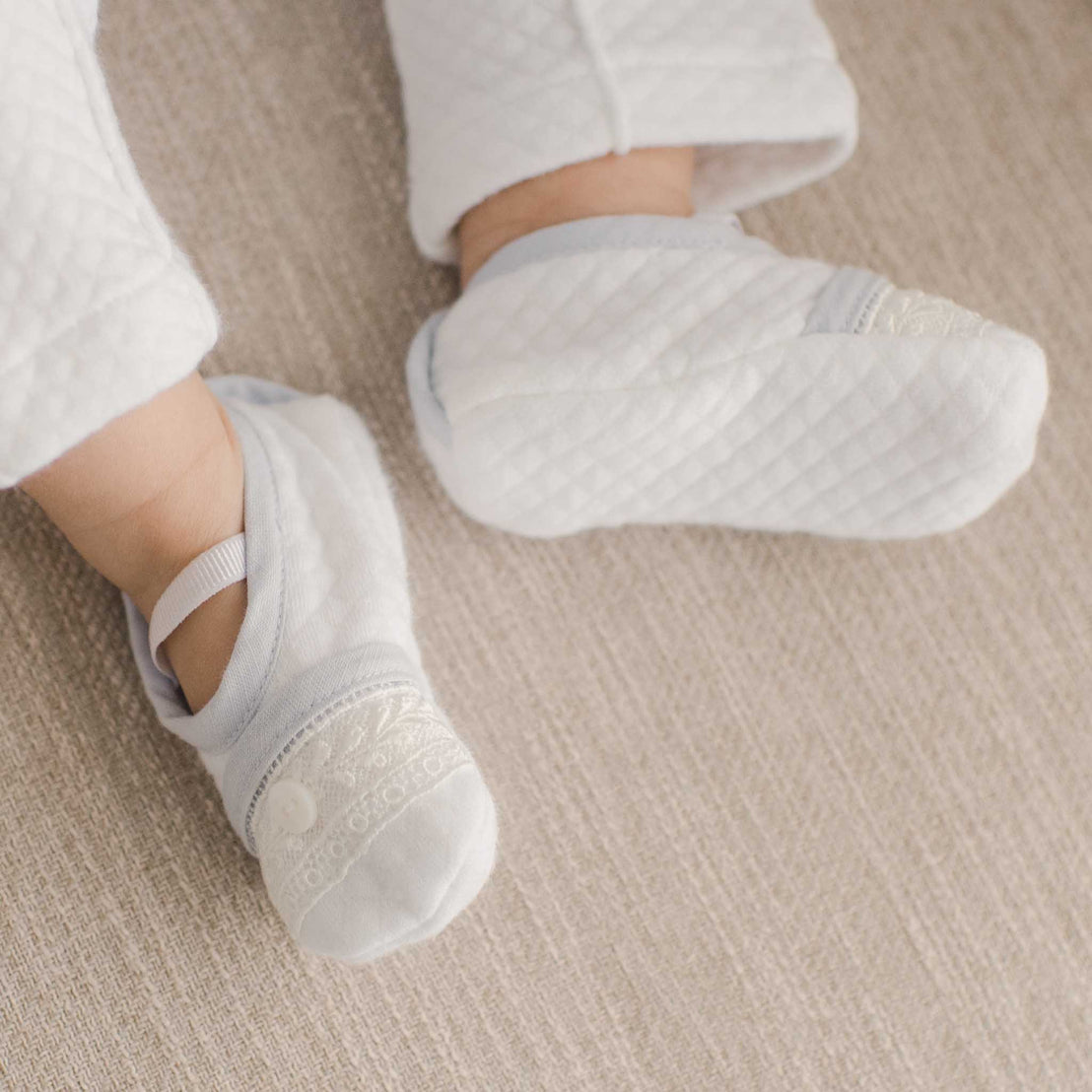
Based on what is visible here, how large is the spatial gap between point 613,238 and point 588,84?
3.4 inches

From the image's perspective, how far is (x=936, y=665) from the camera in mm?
690

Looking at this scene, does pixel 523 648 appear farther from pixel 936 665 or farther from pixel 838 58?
pixel 838 58

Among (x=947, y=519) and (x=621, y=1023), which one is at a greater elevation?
(x=947, y=519)

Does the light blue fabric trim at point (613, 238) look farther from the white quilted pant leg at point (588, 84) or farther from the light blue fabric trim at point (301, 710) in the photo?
the light blue fabric trim at point (301, 710)

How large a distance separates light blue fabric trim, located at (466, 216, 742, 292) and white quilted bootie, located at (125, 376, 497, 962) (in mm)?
172

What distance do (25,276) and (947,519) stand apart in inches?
19.4

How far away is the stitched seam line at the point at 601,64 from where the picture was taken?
1.96 feet

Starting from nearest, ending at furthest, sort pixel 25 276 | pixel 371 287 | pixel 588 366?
pixel 25 276 → pixel 588 366 → pixel 371 287

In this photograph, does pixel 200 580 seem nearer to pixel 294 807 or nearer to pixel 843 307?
pixel 294 807

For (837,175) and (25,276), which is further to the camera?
(837,175)

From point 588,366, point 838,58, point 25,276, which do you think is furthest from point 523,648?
point 838,58

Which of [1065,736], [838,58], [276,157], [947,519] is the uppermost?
[276,157]

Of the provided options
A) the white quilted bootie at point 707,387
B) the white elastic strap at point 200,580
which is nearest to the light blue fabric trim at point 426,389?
the white quilted bootie at point 707,387

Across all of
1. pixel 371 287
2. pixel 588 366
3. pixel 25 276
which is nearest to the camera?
pixel 25 276
